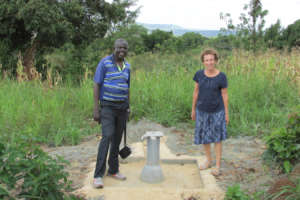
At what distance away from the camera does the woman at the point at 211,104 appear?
3.96m

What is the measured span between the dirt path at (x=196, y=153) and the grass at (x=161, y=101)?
0.27 metres

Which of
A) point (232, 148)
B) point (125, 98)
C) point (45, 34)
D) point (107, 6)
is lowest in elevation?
point (232, 148)

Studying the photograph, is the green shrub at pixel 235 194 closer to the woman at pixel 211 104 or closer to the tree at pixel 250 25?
the woman at pixel 211 104

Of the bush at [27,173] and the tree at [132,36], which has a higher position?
the tree at [132,36]

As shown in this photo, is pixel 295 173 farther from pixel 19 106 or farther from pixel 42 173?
pixel 19 106

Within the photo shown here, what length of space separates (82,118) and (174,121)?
1899 mm

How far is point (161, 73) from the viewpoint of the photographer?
8242 mm

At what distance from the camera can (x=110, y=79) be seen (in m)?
3.68

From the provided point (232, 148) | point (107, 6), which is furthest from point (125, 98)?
point (107, 6)

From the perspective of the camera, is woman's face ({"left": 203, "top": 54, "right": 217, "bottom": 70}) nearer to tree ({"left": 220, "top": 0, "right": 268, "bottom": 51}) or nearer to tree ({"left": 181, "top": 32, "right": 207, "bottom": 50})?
tree ({"left": 220, "top": 0, "right": 268, "bottom": 51})

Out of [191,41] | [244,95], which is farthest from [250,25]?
[191,41]

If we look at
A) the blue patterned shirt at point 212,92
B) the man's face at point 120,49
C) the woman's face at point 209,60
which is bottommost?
the blue patterned shirt at point 212,92

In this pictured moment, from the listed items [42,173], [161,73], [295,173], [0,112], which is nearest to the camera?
[42,173]

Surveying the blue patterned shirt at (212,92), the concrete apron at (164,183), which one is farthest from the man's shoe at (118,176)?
the blue patterned shirt at (212,92)
